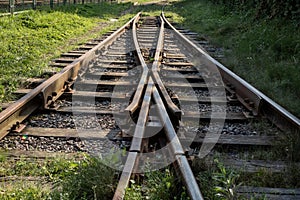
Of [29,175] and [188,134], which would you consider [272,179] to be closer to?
[188,134]

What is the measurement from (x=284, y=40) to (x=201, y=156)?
15.8 feet

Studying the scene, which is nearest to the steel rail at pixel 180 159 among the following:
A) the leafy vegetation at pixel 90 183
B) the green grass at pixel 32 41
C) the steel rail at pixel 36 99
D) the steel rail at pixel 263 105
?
the leafy vegetation at pixel 90 183

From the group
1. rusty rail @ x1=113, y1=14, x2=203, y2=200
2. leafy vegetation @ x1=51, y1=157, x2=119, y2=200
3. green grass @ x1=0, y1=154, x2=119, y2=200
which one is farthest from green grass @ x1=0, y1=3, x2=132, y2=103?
leafy vegetation @ x1=51, y1=157, x2=119, y2=200

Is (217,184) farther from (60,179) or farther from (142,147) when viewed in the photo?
(60,179)

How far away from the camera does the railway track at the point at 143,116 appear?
3057 mm

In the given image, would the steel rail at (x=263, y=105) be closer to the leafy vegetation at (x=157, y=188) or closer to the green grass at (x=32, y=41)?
the leafy vegetation at (x=157, y=188)

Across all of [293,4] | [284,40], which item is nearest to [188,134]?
[284,40]

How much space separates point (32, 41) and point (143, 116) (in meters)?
5.40

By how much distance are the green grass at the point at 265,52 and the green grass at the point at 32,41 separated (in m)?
3.13

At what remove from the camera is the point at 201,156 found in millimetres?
3014

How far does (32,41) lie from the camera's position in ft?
26.5

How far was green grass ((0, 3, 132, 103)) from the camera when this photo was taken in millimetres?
5586

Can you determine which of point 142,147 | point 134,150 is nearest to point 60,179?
point 134,150

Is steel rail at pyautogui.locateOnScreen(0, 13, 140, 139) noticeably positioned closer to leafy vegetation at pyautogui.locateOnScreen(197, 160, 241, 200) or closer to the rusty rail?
the rusty rail
